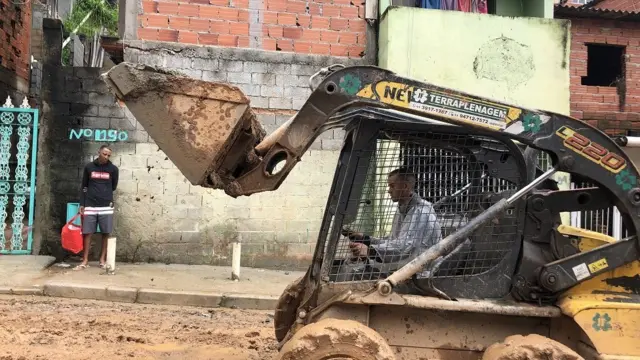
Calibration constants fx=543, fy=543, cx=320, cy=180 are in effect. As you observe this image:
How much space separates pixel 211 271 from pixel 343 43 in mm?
4215

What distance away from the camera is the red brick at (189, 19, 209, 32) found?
843 centimetres

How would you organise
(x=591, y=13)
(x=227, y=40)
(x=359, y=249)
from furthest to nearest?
Answer: (x=591, y=13)
(x=227, y=40)
(x=359, y=249)

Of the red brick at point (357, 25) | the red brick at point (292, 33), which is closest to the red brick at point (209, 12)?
the red brick at point (292, 33)

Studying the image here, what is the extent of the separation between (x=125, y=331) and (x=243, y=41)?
16.4 feet

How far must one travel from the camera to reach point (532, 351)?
2.87 meters

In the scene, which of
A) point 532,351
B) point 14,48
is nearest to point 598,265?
point 532,351

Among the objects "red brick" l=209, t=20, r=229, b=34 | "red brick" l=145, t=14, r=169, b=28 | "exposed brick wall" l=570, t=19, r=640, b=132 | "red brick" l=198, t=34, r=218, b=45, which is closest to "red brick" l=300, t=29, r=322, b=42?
"red brick" l=209, t=20, r=229, b=34

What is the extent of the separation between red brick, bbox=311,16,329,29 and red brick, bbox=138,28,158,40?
2468 mm

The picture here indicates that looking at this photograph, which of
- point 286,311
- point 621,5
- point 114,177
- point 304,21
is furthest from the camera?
point 621,5

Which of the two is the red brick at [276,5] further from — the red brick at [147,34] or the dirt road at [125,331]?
the dirt road at [125,331]

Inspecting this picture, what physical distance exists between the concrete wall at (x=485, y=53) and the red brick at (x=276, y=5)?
1620mm

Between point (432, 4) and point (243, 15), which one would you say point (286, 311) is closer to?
point (243, 15)

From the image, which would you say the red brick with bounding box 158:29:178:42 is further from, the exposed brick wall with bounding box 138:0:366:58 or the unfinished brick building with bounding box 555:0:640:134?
the unfinished brick building with bounding box 555:0:640:134

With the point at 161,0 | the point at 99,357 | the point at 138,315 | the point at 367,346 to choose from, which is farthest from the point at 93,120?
the point at 367,346
